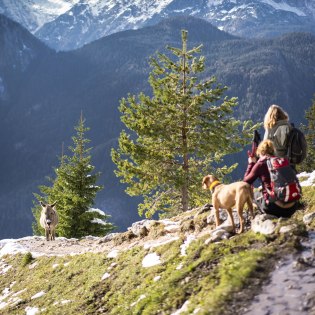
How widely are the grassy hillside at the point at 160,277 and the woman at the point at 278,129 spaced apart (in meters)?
1.63

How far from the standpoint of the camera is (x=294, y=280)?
22.7 ft

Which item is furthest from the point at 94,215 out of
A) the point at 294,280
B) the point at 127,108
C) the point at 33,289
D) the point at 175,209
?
the point at 294,280

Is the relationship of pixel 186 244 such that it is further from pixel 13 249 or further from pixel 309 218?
pixel 13 249

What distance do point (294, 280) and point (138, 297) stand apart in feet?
10.3

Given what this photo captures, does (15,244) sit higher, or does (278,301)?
(278,301)

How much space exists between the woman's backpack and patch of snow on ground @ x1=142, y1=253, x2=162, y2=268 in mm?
3250

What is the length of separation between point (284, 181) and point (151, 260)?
378 centimetres

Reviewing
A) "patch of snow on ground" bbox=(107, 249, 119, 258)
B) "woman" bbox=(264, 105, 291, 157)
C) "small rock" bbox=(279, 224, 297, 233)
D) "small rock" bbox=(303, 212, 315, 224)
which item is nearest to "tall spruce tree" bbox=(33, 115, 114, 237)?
"patch of snow on ground" bbox=(107, 249, 119, 258)

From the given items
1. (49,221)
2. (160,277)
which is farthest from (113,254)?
(49,221)

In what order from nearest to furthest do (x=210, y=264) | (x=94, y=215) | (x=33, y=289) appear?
(x=210, y=264) < (x=33, y=289) < (x=94, y=215)

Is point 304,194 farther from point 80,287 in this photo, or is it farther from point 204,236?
point 80,287

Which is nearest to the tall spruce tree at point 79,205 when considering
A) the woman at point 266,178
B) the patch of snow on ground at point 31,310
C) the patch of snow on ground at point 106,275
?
the patch of snow on ground at point 31,310

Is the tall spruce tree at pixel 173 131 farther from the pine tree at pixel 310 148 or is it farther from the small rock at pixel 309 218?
the pine tree at pixel 310 148

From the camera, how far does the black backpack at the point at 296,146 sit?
9.54 meters
